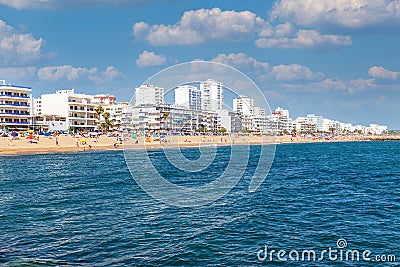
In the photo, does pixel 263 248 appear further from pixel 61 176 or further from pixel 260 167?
pixel 260 167

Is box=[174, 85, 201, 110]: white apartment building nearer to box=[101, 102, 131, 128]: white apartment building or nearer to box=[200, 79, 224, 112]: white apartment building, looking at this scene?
box=[200, 79, 224, 112]: white apartment building

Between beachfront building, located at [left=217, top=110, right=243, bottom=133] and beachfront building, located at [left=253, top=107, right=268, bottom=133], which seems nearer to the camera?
beachfront building, located at [left=253, top=107, right=268, bottom=133]

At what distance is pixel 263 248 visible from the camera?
14125mm

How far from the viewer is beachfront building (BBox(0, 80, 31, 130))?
93500 millimetres

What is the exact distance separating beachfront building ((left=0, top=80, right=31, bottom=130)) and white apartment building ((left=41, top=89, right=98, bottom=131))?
25.0ft

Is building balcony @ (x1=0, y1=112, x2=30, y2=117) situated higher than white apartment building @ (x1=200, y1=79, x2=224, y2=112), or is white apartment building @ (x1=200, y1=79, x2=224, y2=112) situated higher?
building balcony @ (x1=0, y1=112, x2=30, y2=117)

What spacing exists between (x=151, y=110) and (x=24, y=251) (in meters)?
106

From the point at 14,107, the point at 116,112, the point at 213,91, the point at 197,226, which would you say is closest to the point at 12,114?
the point at 14,107

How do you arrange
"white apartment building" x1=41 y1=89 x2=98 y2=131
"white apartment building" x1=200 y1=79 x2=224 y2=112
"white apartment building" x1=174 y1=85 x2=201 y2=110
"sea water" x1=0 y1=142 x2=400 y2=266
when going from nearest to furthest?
"sea water" x1=0 y1=142 x2=400 y2=266
"white apartment building" x1=200 y1=79 x2=224 y2=112
"white apartment building" x1=174 y1=85 x2=201 y2=110
"white apartment building" x1=41 y1=89 x2=98 y2=131

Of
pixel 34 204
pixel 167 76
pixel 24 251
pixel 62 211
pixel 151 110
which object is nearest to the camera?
pixel 167 76

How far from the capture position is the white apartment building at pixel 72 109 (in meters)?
110

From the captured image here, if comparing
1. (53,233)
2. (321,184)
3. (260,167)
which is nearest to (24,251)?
(53,233)

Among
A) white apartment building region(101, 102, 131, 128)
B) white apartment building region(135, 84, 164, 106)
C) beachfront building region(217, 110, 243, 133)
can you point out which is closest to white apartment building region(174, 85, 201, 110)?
white apartment building region(135, 84, 164, 106)

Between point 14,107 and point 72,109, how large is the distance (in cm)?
1757
